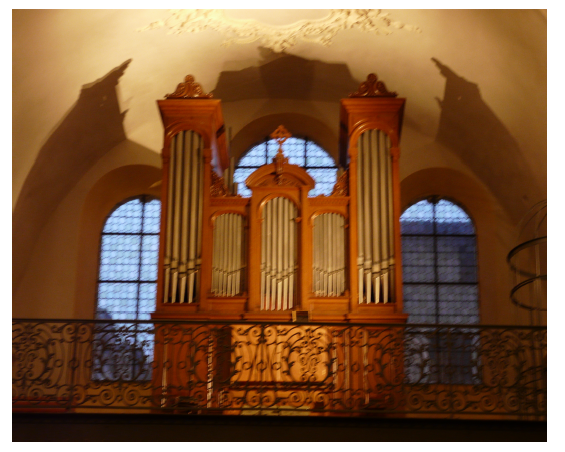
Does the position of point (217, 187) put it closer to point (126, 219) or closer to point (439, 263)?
point (126, 219)

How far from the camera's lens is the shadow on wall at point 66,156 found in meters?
11.2

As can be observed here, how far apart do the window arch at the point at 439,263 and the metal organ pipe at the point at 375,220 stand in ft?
7.03

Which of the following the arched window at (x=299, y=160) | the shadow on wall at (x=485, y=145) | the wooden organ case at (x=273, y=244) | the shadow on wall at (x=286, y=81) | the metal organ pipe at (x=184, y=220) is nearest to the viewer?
the wooden organ case at (x=273, y=244)

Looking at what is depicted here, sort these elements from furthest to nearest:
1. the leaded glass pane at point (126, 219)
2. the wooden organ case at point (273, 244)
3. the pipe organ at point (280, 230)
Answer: the leaded glass pane at point (126, 219)
the pipe organ at point (280, 230)
the wooden organ case at point (273, 244)

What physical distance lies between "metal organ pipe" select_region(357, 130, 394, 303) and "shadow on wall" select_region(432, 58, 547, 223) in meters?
1.36

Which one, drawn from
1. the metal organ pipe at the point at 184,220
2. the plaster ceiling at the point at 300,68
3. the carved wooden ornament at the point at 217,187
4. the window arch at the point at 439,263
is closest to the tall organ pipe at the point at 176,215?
the metal organ pipe at the point at 184,220

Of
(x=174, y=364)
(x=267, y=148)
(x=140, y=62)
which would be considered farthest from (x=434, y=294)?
(x=140, y=62)

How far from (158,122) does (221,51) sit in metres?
1.68

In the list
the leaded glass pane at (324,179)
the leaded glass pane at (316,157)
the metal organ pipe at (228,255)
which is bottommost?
the metal organ pipe at (228,255)

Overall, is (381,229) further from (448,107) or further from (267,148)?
(267,148)

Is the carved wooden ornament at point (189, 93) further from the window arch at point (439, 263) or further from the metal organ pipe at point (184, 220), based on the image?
the window arch at point (439, 263)

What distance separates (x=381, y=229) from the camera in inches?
405

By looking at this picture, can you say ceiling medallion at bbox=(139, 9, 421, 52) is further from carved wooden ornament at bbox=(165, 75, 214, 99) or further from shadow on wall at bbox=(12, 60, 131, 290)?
shadow on wall at bbox=(12, 60, 131, 290)

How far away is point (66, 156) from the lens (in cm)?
1174
